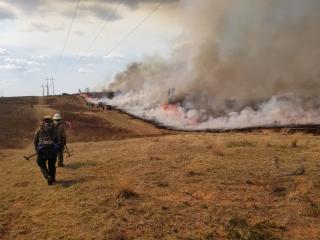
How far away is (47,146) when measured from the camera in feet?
41.4

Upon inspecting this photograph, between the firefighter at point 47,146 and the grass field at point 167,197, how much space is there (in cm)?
50

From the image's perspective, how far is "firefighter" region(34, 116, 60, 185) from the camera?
12625mm

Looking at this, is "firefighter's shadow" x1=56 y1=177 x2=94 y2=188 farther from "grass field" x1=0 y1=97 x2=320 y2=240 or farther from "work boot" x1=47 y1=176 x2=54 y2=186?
"work boot" x1=47 y1=176 x2=54 y2=186

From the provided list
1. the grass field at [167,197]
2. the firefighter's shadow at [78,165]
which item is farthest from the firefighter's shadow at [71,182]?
the firefighter's shadow at [78,165]

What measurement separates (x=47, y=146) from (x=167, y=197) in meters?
3.86

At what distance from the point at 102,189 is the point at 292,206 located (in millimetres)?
4707

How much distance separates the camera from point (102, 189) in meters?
11.8

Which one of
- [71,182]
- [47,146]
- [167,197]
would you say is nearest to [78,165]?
[71,182]

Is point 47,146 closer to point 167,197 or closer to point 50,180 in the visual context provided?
point 50,180

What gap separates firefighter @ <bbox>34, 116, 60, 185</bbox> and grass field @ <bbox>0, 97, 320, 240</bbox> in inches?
19.9

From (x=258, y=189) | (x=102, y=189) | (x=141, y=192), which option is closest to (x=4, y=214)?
(x=102, y=189)

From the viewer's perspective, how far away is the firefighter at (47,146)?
12.6 m

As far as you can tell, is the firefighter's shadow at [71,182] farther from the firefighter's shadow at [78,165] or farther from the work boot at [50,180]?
the firefighter's shadow at [78,165]

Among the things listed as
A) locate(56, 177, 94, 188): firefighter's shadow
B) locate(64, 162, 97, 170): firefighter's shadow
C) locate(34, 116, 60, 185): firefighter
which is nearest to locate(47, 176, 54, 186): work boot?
locate(34, 116, 60, 185): firefighter
